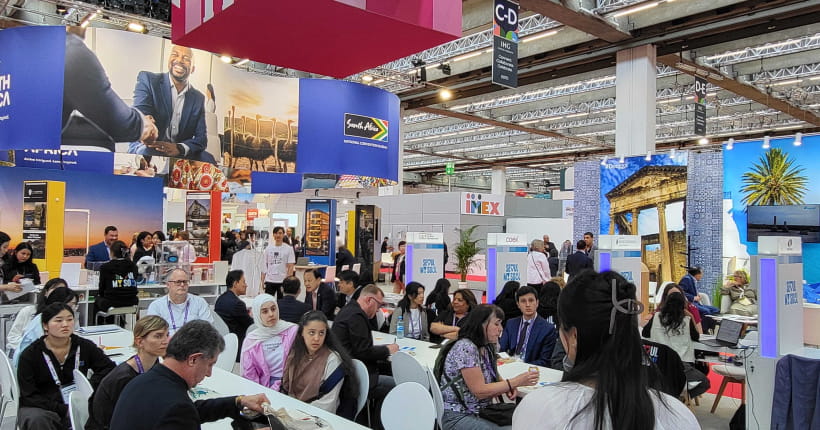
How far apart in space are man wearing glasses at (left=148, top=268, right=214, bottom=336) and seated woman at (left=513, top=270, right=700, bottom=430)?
4198 mm

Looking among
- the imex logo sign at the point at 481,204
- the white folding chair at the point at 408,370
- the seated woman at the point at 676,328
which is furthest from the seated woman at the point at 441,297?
the imex logo sign at the point at 481,204

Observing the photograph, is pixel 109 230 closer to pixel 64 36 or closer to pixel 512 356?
pixel 64 36

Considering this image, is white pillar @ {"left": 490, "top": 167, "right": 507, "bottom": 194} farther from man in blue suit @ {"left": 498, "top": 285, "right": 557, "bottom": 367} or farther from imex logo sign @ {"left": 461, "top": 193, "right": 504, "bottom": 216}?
man in blue suit @ {"left": 498, "top": 285, "right": 557, "bottom": 367}

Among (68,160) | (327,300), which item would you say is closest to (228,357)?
(327,300)

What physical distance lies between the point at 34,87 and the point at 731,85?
12.6m

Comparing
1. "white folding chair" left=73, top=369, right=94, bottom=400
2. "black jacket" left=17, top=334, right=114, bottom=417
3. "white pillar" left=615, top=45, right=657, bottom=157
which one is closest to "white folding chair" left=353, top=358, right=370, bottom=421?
"white folding chair" left=73, top=369, right=94, bottom=400

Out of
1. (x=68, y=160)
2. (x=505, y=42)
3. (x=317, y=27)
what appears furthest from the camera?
(x=68, y=160)

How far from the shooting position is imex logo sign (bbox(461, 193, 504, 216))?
53.5 feet

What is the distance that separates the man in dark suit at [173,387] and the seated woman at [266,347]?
1596mm

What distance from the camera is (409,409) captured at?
9.37 ft

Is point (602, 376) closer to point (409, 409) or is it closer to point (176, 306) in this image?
point (409, 409)

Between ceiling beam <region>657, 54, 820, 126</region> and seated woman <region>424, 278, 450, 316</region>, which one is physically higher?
ceiling beam <region>657, 54, 820, 126</region>

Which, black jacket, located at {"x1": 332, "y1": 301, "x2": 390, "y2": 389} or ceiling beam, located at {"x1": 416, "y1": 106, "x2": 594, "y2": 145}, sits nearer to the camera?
black jacket, located at {"x1": 332, "y1": 301, "x2": 390, "y2": 389}

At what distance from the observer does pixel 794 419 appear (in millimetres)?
3762
